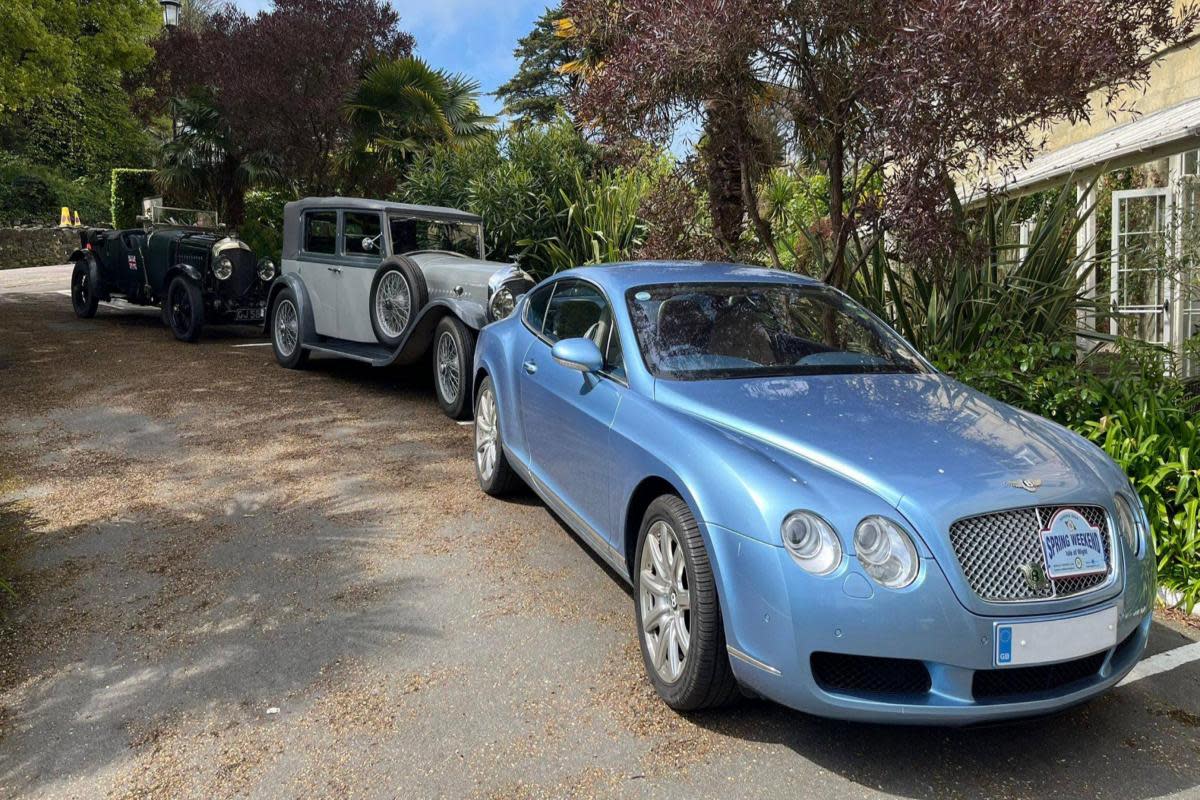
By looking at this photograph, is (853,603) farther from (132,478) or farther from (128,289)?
(128,289)

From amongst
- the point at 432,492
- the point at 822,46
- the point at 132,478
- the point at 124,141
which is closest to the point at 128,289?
the point at 132,478

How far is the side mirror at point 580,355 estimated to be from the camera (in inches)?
161

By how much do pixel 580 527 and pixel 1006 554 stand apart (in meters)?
1.92

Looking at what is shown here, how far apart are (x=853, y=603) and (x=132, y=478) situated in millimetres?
5130

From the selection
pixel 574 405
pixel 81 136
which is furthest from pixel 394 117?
pixel 81 136

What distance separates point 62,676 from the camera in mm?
3623

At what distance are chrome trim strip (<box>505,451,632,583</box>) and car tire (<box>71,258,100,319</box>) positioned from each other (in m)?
11.8

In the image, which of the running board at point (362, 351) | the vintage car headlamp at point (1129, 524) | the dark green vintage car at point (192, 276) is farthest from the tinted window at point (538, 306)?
the dark green vintage car at point (192, 276)

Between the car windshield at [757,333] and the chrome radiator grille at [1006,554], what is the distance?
50.4 inches

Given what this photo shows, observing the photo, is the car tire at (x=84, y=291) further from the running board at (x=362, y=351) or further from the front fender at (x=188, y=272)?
the running board at (x=362, y=351)

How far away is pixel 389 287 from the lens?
8.74 meters

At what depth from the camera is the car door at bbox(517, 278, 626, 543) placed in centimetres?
398

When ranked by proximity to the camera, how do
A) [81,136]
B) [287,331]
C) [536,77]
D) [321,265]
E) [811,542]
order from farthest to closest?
[536,77]
[81,136]
[287,331]
[321,265]
[811,542]

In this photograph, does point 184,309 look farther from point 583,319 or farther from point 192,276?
point 583,319
